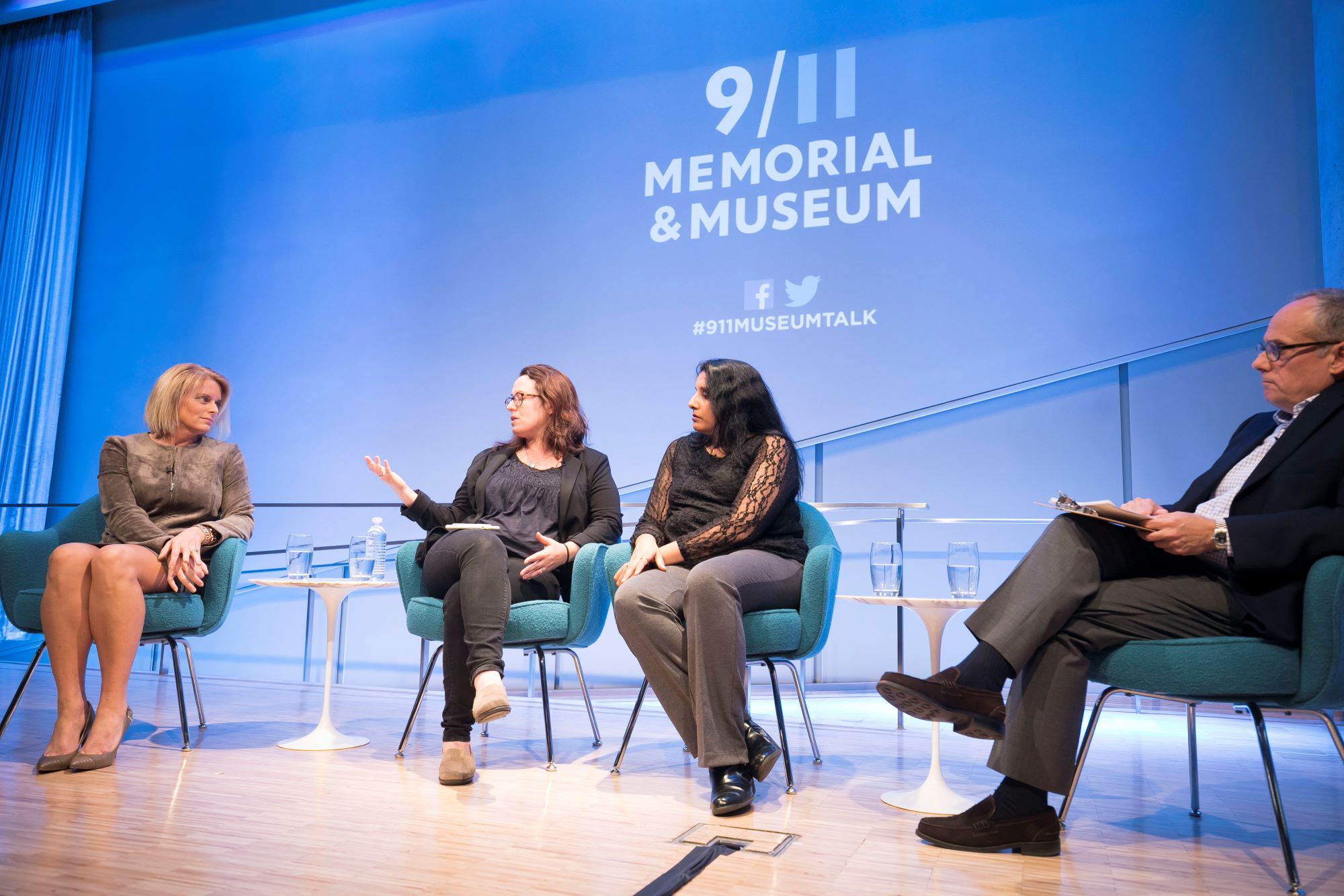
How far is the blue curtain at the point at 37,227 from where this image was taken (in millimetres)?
5730

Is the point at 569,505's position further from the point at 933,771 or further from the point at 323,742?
the point at 933,771

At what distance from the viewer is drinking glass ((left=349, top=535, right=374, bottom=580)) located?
3033mm

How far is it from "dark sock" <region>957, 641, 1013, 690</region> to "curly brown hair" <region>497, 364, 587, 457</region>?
1.52 metres

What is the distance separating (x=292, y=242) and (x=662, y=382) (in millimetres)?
2494

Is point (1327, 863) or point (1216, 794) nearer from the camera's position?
point (1327, 863)

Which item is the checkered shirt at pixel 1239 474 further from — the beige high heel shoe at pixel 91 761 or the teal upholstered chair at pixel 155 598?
the beige high heel shoe at pixel 91 761

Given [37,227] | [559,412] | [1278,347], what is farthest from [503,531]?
[37,227]

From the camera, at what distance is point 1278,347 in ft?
6.35

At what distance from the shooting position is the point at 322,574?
5129 millimetres

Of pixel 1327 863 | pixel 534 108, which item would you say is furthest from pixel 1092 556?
pixel 534 108

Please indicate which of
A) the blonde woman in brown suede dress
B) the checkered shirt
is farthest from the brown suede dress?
the checkered shirt

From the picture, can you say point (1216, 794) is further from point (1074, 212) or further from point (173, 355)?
point (173, 355)

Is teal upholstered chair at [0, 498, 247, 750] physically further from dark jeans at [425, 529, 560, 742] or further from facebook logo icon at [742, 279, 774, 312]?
facebook logo icon at [742, 279, 774, 312]

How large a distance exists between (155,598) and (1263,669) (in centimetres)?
260
